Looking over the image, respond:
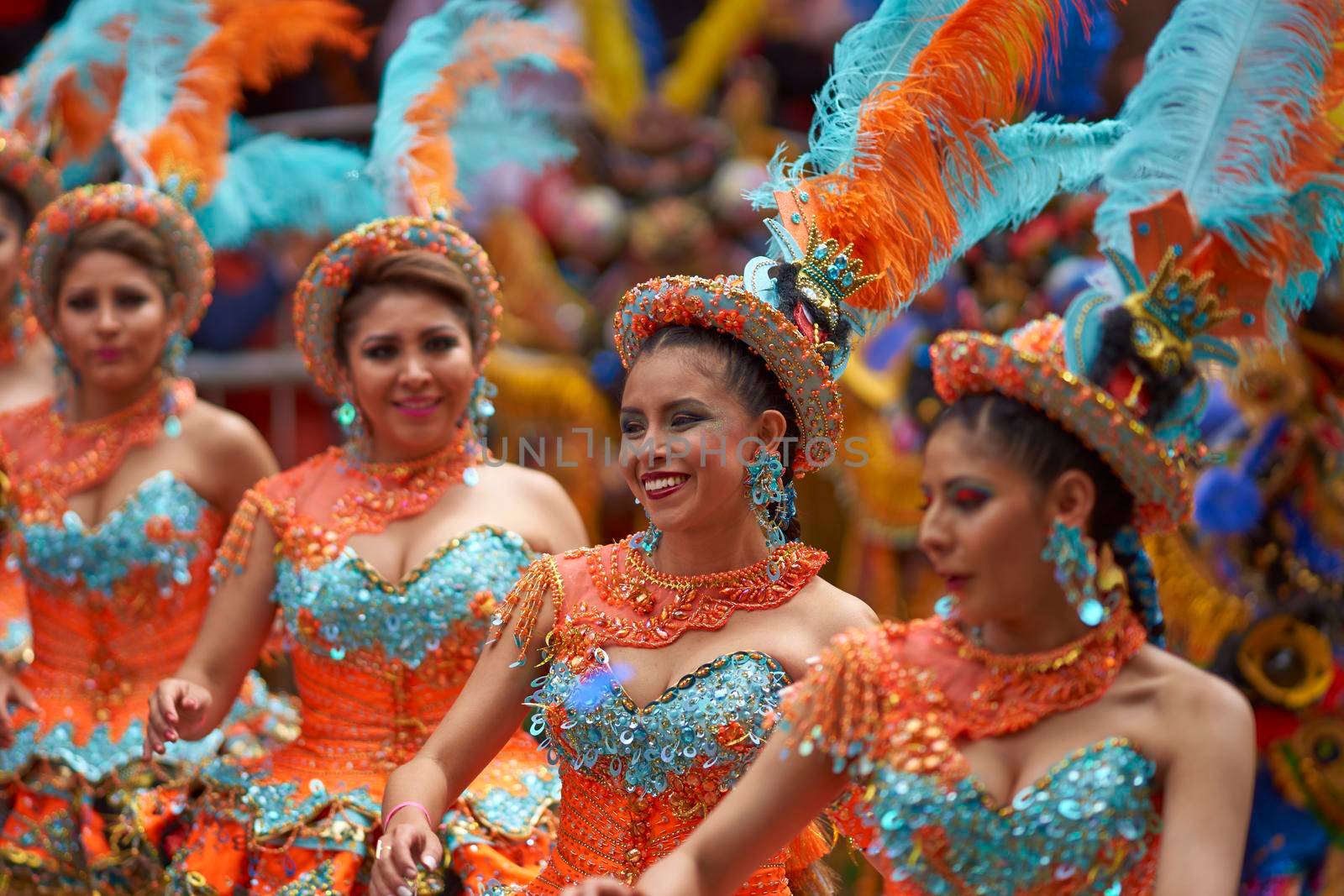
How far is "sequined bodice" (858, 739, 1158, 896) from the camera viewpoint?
2.38 m

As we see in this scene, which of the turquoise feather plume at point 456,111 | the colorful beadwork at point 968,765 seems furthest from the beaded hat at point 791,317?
the turquoise feather plume at point 456,111

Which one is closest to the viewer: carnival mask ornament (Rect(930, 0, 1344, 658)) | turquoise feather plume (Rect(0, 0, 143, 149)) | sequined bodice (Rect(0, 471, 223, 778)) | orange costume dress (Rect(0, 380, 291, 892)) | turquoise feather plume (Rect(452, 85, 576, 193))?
carnival mask ornament (Rect(930, 0, 1344, 658))

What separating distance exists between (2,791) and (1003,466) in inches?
118

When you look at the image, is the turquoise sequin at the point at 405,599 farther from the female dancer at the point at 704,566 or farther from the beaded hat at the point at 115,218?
the beaded hat at the point at 115,218

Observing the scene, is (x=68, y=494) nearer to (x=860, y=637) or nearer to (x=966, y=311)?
(x=860, y=637)

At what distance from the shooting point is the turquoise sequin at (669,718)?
3.00m

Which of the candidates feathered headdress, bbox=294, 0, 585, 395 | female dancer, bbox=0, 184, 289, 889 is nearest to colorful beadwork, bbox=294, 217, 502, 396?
feathered headdress, bbox=294, 0, 585, 395

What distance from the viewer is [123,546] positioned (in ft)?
14.6

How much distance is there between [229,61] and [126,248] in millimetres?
979

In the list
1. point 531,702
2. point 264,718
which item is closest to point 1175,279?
point 531,702

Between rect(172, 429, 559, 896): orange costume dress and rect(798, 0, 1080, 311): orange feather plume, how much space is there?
3.62 ft

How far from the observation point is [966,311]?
615 cm

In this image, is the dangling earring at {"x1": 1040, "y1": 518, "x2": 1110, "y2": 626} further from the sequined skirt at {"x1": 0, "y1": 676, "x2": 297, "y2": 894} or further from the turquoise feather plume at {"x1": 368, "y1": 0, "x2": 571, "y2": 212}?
the turquoise feather plume at {"x1": 368, "y1": 0, "x2": 571, "y2": 212}

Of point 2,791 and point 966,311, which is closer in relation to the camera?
point 2,791
